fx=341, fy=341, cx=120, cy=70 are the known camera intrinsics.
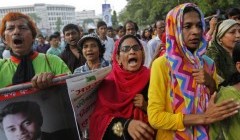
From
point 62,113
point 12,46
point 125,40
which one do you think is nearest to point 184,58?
point 125,40

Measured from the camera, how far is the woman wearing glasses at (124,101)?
2.49 metres

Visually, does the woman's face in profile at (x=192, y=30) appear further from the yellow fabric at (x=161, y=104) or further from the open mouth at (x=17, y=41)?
the open mouth at (x=17, y=41)

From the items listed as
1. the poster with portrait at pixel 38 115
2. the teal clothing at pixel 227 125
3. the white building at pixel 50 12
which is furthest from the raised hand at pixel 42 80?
the white building at pixel 50 12

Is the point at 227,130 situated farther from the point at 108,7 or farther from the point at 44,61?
the point at 108,7

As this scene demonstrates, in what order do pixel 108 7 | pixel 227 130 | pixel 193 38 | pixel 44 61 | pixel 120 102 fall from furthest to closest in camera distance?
1. pixel 108 7
2. pixel 44 61
3. pixel 120 102
4. pixel 193 38
5. pixel 227 130

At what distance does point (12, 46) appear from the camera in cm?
274

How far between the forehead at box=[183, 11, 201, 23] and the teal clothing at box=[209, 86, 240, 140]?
524mm

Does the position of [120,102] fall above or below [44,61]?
below

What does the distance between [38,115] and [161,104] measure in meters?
0.93

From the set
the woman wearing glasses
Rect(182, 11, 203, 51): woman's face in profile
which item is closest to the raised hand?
the woman wearing glasses

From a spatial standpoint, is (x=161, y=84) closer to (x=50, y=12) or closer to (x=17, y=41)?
(x=17, y=41)

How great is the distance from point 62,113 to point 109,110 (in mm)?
365

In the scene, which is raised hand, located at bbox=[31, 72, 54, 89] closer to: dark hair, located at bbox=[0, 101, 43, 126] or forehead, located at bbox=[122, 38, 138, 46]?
dark hair, located at bbox=[0, 101, 43, 126]

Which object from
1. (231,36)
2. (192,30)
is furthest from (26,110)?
(231,36)
